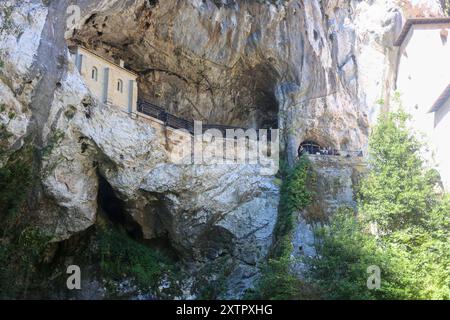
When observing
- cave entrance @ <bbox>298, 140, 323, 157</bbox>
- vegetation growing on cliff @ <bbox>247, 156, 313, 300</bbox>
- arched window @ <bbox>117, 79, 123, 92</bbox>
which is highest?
Answer: arched window @ <bbox>117, 79, 123, 92</bbox>

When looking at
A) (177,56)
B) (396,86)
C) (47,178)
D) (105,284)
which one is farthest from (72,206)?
(396,86)

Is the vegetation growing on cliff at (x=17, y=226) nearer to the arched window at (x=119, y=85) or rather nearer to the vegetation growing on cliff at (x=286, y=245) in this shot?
the arched window at (x=119, y=85)

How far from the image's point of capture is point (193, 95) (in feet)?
87.5

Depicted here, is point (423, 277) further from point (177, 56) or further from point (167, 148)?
point (177, 56)

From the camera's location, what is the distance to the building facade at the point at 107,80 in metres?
22.1

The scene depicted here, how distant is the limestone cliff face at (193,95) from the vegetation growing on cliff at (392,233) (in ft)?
12.4

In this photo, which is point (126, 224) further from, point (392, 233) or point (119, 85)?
point (392, 233)

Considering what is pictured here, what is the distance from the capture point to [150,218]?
21625mm

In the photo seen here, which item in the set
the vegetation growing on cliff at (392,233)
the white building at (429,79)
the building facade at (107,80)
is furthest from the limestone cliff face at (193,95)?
the vegetation growing on cliff at (392,233)

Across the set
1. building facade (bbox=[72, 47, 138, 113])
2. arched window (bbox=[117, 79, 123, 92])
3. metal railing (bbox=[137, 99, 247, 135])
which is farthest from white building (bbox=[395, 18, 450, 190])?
arched window (bbox=[117, 79, 123, 92])

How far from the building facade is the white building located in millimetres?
12368

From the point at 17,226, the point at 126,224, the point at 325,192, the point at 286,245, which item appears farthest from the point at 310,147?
the point at 17,226

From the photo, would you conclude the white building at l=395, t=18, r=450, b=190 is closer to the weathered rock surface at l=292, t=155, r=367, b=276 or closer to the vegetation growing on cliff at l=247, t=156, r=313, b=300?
the weathered rock surface at l=292, t=155, r=367, b=276

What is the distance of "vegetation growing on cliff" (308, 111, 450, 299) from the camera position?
52.1ft
